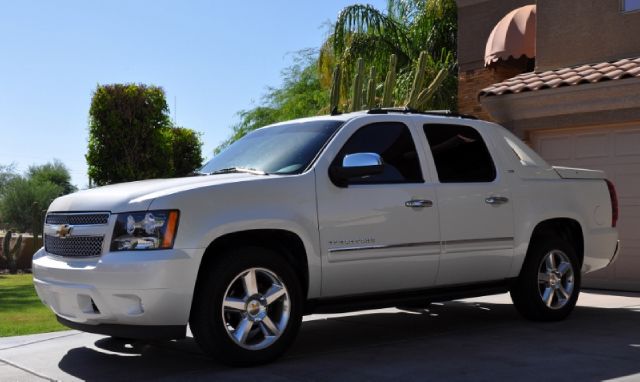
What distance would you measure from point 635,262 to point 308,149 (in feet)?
20.7

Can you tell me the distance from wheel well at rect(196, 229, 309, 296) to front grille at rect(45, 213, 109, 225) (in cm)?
76

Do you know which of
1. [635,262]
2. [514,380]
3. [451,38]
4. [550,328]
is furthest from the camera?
[451,38]

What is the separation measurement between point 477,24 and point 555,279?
32.0 ft

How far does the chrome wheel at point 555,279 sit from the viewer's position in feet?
26.8

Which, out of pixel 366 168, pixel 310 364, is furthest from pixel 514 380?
pixel 366 168

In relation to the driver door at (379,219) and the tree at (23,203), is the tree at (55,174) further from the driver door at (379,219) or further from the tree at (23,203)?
the driver door at (379,219)

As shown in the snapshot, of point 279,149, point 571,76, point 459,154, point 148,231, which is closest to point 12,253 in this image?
point 571,76

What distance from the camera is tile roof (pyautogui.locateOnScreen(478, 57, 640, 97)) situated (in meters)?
11.2

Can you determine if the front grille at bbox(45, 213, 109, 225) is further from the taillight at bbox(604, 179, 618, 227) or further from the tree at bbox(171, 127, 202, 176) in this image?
the tree at bbox(171, 127, 202, 176)

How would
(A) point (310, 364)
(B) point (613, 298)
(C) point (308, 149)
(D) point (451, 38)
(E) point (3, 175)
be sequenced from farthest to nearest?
(E) point (3, 175), (D) point (451, 38), (B) point (613, 298), (C) point (308, 149), (A) point (310, 364)

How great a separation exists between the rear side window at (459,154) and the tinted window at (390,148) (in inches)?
9.8

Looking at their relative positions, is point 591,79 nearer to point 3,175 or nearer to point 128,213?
point 128,213

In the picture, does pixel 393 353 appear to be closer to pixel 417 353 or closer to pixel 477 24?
pixel 417 353

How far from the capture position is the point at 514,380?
5613 mm
